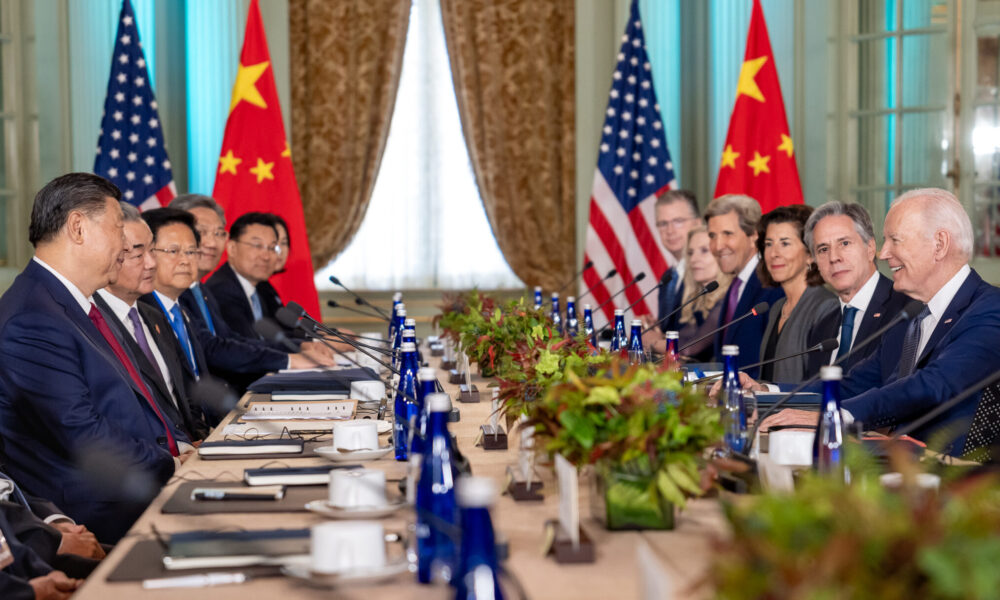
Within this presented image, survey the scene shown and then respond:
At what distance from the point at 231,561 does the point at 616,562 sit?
54 cm

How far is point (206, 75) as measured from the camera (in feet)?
23.3

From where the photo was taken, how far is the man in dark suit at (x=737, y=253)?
15.0ft

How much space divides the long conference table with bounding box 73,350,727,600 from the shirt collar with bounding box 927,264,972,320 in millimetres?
1347

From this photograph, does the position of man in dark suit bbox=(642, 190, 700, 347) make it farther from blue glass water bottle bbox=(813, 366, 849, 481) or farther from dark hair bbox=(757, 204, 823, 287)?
blue glass water bottle bbox=(813, 366, 849, 481)

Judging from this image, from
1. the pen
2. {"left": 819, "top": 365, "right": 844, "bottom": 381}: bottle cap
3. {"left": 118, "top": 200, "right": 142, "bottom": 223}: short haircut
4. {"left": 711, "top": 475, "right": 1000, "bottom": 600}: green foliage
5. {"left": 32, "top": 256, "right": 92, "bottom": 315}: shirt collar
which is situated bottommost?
the pen

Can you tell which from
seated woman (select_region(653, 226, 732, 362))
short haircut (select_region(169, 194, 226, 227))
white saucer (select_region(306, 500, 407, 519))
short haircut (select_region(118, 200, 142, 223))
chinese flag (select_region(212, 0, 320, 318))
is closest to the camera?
white saucer (select_region(306, 500, 407, 519))

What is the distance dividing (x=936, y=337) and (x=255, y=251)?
12.4ft

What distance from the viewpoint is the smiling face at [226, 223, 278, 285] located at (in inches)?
223

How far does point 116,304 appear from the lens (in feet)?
11.6

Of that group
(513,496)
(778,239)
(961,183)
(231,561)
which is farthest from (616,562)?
(961,183)

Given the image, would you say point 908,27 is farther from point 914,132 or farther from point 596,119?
point 596,119

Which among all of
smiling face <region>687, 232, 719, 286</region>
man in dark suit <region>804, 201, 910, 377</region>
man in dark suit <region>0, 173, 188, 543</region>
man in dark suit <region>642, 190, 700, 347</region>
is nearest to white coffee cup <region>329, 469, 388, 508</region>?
man in dark suit <region>0, 173, 188, 543</region>

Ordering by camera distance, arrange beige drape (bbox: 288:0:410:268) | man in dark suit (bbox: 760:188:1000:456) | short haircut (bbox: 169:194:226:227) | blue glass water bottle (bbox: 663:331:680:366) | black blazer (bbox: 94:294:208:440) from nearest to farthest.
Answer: man in dark suit (bbox: 760:188:1000:456) → blue glass water bottle (bbox: 663:331:680:366) → black blazer (bbox: 94:294:208:440) → short haircut (bbox: 169:194:226:227) → beige drape (bbox: 288:0:410:268)

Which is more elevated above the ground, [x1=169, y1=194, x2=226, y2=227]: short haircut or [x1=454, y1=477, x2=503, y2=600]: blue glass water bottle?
[x1=169, y1=194, x2=226, y2=227]: short haircut
